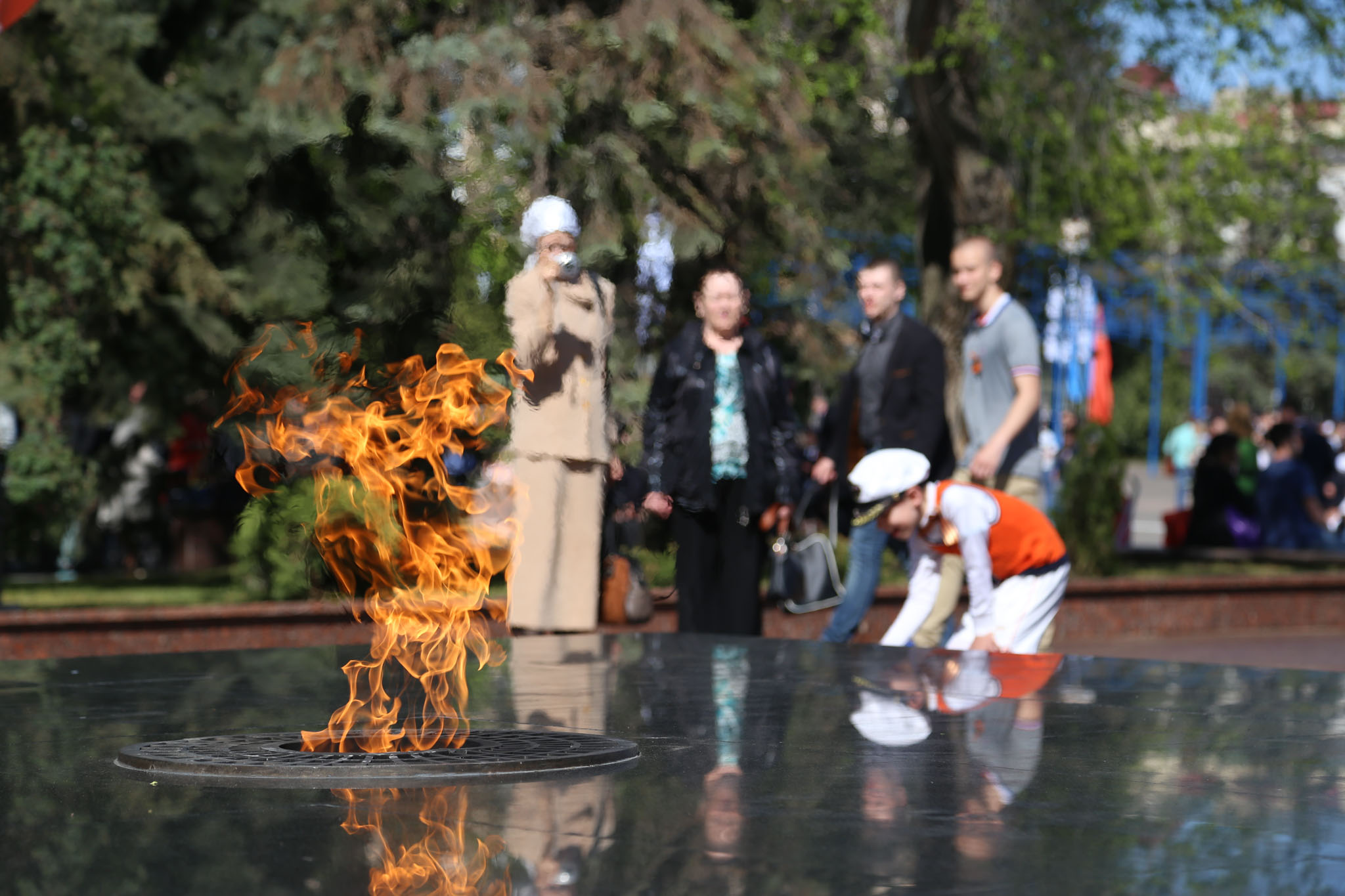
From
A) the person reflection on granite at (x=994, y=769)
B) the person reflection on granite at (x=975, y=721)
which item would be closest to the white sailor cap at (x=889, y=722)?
the person reflection on granite at (x=975, y=721)

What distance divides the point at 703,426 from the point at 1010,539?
1.80m

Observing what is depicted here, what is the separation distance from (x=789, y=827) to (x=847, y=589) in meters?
5.10

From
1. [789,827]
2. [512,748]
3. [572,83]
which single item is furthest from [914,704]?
[572,83]

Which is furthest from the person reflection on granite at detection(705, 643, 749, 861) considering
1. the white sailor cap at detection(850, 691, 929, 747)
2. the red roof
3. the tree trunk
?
the red roof

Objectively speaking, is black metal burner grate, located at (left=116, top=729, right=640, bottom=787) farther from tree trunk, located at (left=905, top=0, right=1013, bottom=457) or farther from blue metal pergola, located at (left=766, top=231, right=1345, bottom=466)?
tree trunk, located at (left=905, top=0, right=1013, bottom=457)

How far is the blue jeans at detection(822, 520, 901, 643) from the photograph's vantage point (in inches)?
342

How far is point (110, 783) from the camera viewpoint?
14.2 feet

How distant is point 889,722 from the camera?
5398 mm

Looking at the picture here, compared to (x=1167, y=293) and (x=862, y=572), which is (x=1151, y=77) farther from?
(x=862, y=572)

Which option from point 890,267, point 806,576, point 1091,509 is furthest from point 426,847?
point 1091,509

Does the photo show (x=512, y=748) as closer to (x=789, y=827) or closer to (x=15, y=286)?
(x=789, y=827)

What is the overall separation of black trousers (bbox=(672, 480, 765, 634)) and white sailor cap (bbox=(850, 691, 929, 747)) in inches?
104

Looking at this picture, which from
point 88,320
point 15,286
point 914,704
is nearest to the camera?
point 914,704

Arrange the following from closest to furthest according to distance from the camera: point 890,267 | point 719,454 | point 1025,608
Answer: point 1025,608
point 719,454
point 890,267
